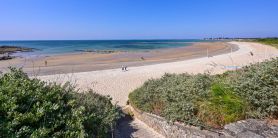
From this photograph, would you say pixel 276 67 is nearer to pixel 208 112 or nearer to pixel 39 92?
pixel 208 112

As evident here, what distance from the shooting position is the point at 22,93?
4.42 meters

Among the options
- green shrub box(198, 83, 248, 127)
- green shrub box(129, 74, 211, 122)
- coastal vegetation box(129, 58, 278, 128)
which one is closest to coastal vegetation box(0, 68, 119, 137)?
green shrub box(129, 74, 211, 122)

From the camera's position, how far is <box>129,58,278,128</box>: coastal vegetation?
585cm

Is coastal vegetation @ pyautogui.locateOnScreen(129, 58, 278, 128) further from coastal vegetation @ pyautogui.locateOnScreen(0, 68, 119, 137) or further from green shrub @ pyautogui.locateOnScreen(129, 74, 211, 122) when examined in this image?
coastal vegetation @ pyautogui.locateOnScreen(0, 68, 119, 137)

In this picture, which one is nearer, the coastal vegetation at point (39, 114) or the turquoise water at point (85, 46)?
the coastal vegetation at point (39, 114)

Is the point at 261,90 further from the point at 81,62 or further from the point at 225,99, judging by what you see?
the point at 81,62

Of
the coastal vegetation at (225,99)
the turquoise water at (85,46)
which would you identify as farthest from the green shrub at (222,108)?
the turquoise water at (85,46)

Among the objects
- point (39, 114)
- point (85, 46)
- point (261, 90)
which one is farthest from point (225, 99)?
point (85, 46)

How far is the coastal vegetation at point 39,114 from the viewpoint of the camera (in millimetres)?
3816

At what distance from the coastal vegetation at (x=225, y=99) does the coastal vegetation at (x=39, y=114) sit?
80.7 inches

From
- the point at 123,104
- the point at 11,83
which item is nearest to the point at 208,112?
the point at 11,83

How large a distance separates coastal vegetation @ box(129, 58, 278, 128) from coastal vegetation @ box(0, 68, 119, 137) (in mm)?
2050

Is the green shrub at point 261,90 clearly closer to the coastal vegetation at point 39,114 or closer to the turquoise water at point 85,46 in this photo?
the coastal vegetation at point 39,114

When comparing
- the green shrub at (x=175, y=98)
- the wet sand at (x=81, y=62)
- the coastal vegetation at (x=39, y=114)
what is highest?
the coastal vegetation at (x=39, y=114)
